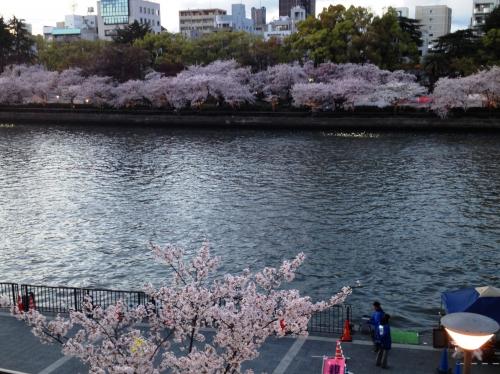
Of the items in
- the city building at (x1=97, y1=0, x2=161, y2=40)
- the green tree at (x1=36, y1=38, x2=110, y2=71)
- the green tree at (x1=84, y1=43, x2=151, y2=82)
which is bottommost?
the green tree at (x1=84, y1=43, x2=151, y2=82)

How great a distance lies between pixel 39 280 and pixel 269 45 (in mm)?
82196

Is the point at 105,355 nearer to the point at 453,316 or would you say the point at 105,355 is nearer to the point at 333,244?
the point at 453,316

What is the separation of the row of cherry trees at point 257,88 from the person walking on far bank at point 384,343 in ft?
212

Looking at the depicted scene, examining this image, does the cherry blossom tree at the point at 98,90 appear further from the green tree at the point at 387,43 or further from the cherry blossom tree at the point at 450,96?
the cherry blossom tree at the point at 450,96

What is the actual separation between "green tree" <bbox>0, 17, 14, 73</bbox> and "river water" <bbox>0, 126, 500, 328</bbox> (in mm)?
65429

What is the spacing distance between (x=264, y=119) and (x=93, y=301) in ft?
209

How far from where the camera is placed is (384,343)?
14641 millimetres

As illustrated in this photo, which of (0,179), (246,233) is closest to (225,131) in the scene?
(0,179)

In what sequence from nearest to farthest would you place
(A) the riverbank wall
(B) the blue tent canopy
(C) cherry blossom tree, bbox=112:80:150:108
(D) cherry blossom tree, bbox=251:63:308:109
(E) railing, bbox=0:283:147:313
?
(B) the blue tent canopy → (E) railing, bbox=0:283:147:313 → (A) the riverbank wall → (D) cherry blossom tree, bbox=251:63:308:109 → (C) cherry blossom tree, bbox=112:80:150:108

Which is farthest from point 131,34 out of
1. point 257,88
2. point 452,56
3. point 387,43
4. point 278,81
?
point 452,56

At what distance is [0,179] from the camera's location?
152ft

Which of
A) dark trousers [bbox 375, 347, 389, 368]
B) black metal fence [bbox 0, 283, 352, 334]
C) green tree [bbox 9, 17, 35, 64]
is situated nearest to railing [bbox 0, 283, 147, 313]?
black metal fence [bbox 0, 283, 352, 334]

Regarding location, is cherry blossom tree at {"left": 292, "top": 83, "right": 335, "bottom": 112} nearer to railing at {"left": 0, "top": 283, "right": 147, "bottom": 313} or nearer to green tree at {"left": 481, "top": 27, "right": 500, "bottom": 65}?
green tree at {"left": 481, "top": 27, "right": 500, "bottom": 65}

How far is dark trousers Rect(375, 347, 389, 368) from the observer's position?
14711 mm
